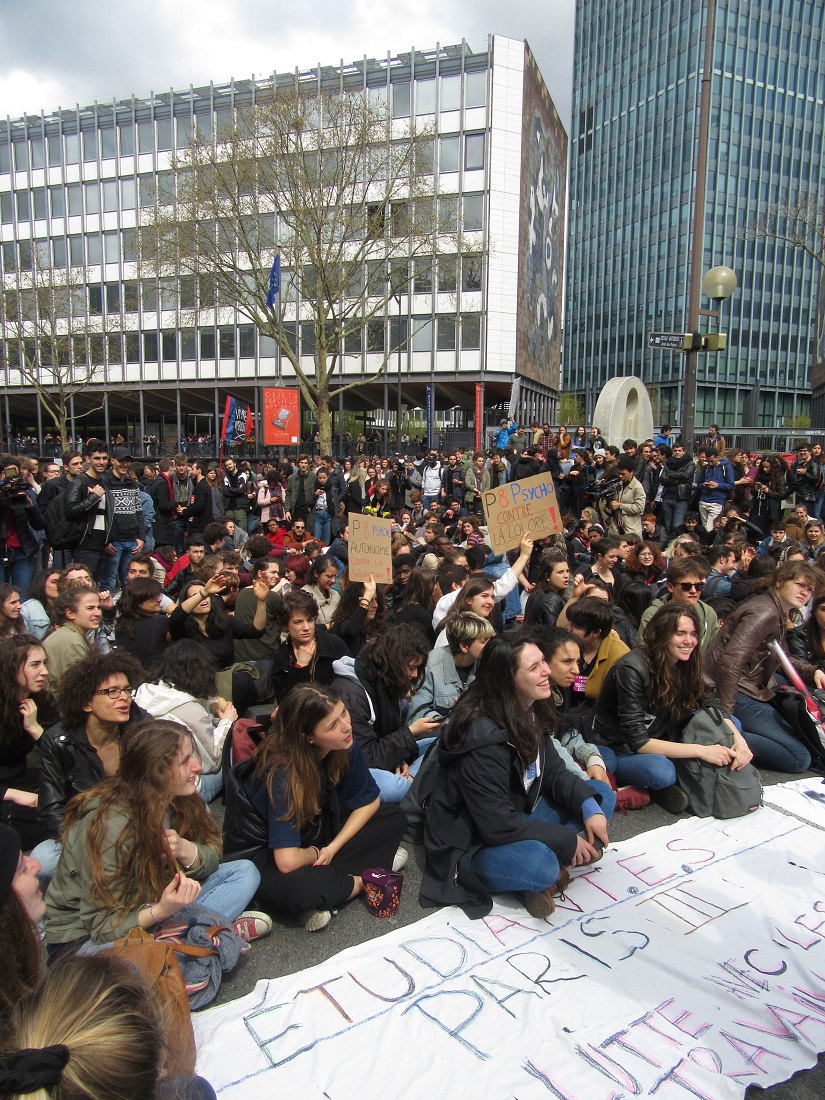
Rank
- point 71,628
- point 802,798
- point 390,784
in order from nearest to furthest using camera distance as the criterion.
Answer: point 390,784 → point 802,798 → point 71,628

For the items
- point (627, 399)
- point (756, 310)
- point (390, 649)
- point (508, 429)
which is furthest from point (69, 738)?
point (756, 310)

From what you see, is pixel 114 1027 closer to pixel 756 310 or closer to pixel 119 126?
pixel 119 126

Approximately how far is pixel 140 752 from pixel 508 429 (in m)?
19.9

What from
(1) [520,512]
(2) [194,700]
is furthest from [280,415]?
(2) [194,700]

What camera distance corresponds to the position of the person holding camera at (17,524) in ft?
27.7

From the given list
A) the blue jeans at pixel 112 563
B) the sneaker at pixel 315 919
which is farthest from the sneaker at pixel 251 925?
the blue jeans at pixel 112 563

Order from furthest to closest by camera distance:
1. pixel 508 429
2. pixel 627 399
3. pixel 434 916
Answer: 1. pixel 508 429
2. pixel 627 399
3. pixel 434 916

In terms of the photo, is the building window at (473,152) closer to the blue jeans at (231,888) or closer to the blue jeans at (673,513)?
the blue jeans at (673,513)

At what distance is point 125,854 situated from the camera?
2834 mm

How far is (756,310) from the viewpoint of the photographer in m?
80.0

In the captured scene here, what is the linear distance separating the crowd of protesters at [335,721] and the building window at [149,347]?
118 ft

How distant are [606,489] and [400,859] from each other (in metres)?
8.62

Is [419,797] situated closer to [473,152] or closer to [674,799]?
[674,799]

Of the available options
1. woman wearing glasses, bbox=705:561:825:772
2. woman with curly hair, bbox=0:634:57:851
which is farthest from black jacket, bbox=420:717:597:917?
→ woman with curly hair, bbox=0:634:57:851
